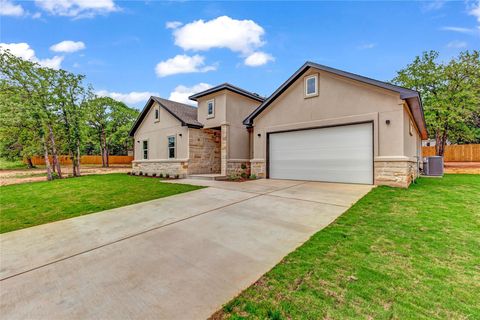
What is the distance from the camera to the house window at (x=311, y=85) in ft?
33.4

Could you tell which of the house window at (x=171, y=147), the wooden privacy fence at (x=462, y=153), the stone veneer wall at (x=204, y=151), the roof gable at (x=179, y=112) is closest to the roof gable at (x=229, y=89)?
the roof gable at (x=179, y=112)

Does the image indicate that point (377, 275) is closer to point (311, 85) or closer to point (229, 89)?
point (311, 85)

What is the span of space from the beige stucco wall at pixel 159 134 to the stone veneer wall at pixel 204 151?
0.45 metres

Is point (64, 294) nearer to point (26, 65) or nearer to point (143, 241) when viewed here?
point (143, 241)

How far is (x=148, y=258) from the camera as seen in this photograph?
314cm

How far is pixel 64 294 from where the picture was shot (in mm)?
2357

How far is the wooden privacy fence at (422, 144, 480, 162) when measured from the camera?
2475 cm

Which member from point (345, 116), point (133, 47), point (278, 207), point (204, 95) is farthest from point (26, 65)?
point (345, 116)

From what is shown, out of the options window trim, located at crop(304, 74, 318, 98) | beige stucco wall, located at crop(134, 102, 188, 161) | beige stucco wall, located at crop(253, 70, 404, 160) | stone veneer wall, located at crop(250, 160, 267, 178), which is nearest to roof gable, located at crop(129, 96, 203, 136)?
beige stucco wall, located at crop(134, 102, 188, 161)

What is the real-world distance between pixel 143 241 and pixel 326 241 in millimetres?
3143

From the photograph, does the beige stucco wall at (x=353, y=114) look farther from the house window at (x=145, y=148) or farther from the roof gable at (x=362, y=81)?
the house window at (x=145, y=148)

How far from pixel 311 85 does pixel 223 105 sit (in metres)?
5.48

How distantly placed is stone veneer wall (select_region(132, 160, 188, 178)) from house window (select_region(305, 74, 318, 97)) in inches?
332

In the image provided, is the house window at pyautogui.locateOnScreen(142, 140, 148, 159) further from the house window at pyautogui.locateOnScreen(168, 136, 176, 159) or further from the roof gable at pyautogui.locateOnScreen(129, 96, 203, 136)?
the house window at pyautogui.locateOnScreen(168, 136, 176, 159)
